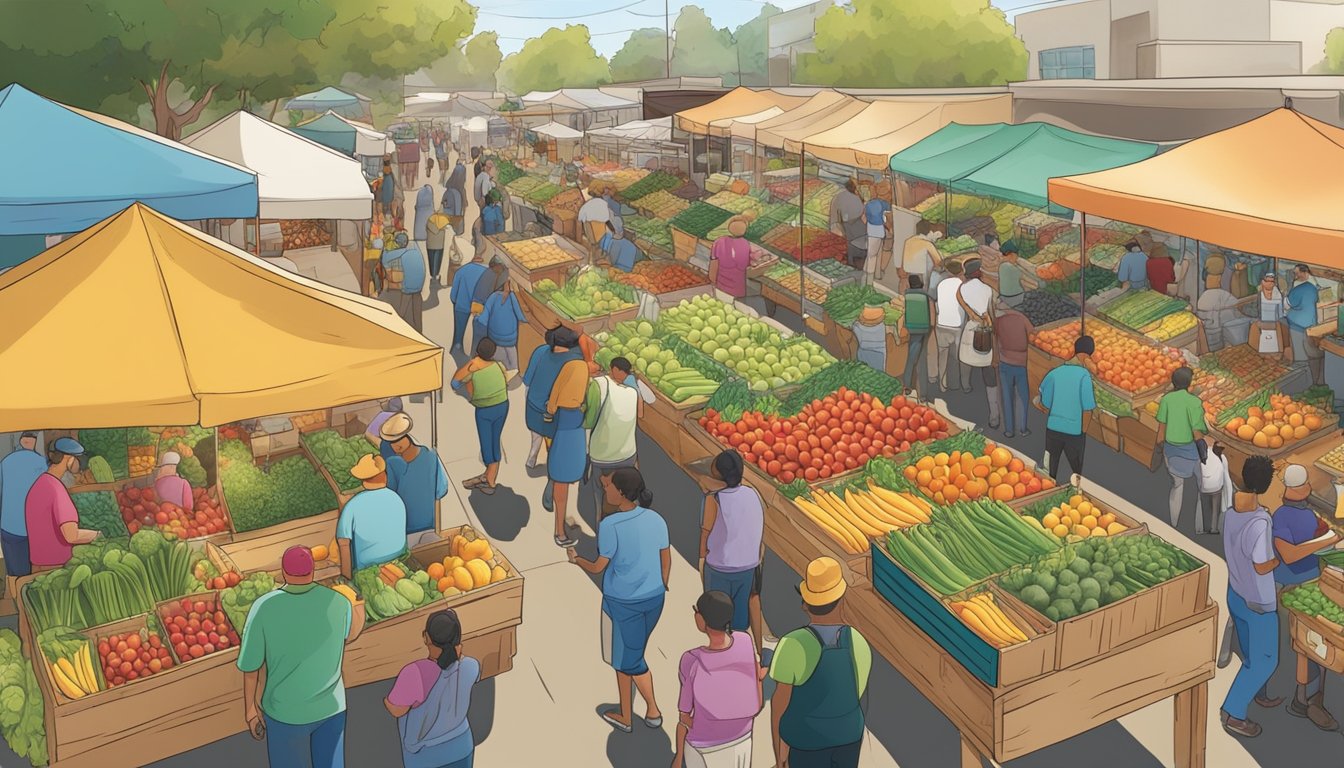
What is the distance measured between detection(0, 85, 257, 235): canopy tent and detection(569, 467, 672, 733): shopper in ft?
15.2

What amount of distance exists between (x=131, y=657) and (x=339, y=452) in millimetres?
2806

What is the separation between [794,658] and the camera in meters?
4.75

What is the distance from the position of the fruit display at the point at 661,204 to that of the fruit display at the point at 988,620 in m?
15.0

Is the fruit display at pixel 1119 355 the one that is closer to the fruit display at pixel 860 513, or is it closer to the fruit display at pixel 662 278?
the fruit display at pixel 860 513

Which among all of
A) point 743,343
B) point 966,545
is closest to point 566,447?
point 743,343

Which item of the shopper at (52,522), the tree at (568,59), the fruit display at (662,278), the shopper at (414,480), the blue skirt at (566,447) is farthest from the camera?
the tree at (568,59)

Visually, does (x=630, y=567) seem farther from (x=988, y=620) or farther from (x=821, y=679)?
(x=988, y=620)

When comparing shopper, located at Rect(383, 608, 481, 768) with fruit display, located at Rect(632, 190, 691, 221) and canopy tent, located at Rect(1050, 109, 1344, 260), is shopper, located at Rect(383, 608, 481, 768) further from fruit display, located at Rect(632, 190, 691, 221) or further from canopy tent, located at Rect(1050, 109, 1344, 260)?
fruit display, located at Rect(632, 190, 691, 221)

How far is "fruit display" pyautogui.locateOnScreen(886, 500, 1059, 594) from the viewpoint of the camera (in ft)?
20.5

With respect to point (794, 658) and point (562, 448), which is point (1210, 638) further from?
point (562, 448)

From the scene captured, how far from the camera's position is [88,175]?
818cm

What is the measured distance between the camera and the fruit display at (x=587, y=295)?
509 inches

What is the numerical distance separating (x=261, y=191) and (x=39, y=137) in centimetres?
303

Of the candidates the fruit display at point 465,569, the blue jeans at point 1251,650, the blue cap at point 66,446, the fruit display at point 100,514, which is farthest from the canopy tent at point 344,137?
the blue jeans at point 1251,650
